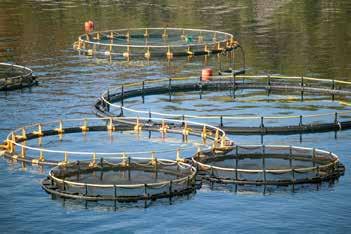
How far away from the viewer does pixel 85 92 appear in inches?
7456

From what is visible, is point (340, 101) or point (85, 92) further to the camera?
point (85, 92)

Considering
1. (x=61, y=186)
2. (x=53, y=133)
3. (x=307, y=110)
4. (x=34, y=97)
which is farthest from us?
(x=34, y=97)

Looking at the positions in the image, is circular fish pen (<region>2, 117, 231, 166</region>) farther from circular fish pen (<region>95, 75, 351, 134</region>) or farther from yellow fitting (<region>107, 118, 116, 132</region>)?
circular fish pen (<region>95, 75, 351, 134</region>)

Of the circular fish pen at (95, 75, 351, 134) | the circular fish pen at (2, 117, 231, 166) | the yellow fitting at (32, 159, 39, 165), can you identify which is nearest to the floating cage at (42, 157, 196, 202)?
the circular fish pen at (2, 117, 231, 166)

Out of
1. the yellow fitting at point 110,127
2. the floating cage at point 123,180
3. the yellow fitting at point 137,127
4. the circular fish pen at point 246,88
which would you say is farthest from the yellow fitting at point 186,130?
the floating cage at point 123,180

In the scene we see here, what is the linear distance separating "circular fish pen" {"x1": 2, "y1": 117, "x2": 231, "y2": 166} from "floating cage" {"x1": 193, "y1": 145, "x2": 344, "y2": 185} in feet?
7.90

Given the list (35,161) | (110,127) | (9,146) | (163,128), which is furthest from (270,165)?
(9,146)

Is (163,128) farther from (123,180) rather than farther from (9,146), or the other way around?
(123,180)

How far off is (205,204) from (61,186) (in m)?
18.1

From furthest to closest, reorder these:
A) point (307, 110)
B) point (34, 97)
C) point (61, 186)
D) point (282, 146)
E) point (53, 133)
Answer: point (34, 97), point (307, 110), point (53, 133), point (282, 146), point (61, 186)

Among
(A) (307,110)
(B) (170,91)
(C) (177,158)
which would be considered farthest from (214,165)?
(B) (170,91)

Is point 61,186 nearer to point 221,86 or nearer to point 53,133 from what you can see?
point 53,133

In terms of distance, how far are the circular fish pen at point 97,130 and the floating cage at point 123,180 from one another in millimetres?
1558

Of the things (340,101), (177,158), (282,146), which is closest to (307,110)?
(340,101)
